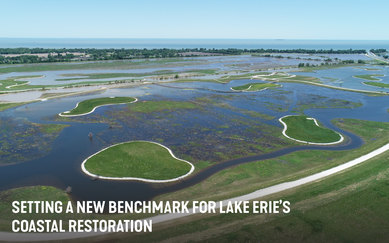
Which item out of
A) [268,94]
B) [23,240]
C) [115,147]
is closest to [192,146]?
[115,147]

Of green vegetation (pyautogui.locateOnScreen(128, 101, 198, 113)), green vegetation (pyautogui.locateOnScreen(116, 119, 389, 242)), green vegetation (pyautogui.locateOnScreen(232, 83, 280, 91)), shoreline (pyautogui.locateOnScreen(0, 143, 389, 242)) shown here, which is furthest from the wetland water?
green vegetation (pyautogui.locateOnScreen(232, 83, 280, 91))

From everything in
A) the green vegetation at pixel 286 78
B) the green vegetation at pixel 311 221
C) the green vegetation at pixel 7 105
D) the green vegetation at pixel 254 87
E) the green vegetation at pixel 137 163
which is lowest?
the green vegetation at pixel 311 221

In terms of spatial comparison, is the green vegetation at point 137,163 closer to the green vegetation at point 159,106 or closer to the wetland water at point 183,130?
the wetland water at point 183,130

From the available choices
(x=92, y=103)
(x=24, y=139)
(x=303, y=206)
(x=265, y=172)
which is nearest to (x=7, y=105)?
(x=92, y=103)

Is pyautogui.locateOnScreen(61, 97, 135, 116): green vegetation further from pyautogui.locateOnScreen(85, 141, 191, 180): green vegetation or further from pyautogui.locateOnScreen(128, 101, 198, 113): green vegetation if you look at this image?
pyautogui.locateOnScreen(85, 141, 191, 180): green vegetation

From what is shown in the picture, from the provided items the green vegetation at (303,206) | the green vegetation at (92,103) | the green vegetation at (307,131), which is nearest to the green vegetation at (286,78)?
the green vegetation at (307,131)

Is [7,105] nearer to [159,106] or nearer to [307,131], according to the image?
[159,106]
